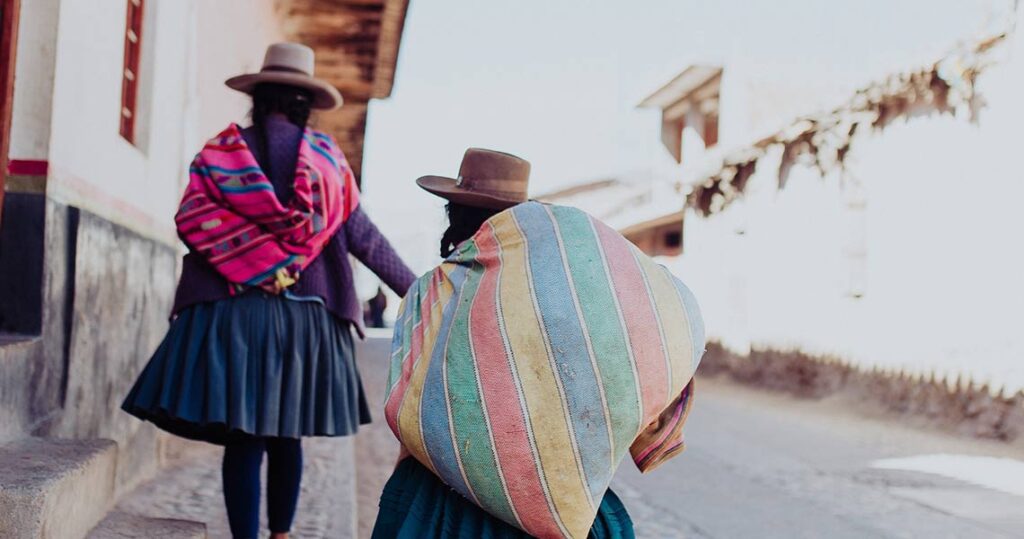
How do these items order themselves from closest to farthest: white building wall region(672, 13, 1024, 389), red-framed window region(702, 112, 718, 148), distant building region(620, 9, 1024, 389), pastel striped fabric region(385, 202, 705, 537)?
1. pastel striped fabric region(385, 202, 705, 537)
2. white building wall region(672, 13, 1024, 389)
3. distant building region(620, 9, 1024, 389)
4. red-framed window region(702, 112, 718, 148)

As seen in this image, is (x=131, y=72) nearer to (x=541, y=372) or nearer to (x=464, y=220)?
(x=464, y=220)

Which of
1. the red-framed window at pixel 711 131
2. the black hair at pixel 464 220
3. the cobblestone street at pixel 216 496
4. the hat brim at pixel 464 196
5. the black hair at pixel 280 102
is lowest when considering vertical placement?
the cobblestone street at pixel 216 496

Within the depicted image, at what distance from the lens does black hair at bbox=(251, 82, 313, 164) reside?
3098mm

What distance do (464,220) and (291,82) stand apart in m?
1.25

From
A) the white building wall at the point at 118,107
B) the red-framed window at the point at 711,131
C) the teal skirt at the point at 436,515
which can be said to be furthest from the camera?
the red-framed window at the point at 711,131

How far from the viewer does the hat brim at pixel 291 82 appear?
309cm

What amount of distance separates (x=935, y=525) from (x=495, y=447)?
3.66m

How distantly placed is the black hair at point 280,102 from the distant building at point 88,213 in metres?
0.59

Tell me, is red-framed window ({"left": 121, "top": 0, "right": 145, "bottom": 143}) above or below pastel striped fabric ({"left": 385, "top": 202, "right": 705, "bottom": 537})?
above

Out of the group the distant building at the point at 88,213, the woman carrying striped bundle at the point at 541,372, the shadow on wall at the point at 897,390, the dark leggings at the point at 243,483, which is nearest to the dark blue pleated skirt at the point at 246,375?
the dark leggings at the point at 243,483

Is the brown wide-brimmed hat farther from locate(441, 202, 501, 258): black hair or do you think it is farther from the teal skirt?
the teal skirt

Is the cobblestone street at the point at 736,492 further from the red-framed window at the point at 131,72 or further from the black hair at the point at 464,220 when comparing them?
the black hair at the point at 464,220

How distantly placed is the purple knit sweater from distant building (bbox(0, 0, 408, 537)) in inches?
18.5

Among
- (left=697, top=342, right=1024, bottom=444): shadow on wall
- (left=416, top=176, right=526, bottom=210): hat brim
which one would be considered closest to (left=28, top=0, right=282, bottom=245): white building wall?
(left=416, top=176, right=526, bottom=210): hat brim
